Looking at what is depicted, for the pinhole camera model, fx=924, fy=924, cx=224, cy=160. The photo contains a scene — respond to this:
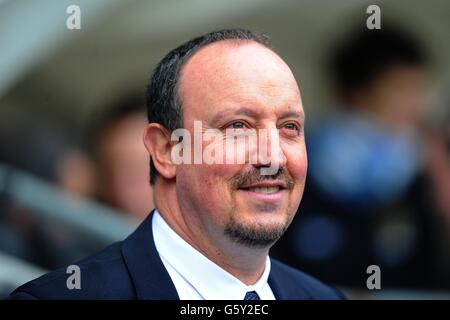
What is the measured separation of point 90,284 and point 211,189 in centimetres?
40

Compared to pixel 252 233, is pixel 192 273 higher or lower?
lower

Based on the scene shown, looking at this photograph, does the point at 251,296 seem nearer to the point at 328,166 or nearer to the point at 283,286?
the point at 283,286

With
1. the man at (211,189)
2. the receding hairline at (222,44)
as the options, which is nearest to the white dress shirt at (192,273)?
the man at (211,189)

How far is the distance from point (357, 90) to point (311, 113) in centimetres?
62

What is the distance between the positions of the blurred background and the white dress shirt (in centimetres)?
111

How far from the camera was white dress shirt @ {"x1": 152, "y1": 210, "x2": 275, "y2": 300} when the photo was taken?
90.0 inches

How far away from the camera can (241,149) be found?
2188 millimetres

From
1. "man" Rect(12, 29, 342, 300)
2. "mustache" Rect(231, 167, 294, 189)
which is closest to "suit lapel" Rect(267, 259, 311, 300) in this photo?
"man" Rect(12, 29, 342, 300)

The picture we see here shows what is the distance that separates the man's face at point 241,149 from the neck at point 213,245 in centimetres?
1

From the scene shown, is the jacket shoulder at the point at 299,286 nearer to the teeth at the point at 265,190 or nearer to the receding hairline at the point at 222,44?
the teeth at the point at 265,190

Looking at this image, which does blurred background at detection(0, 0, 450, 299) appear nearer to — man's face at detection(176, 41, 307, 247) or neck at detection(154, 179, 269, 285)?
neck at detection(154, 179, 269, 285)

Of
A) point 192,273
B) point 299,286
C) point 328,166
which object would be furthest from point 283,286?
point 328,166
